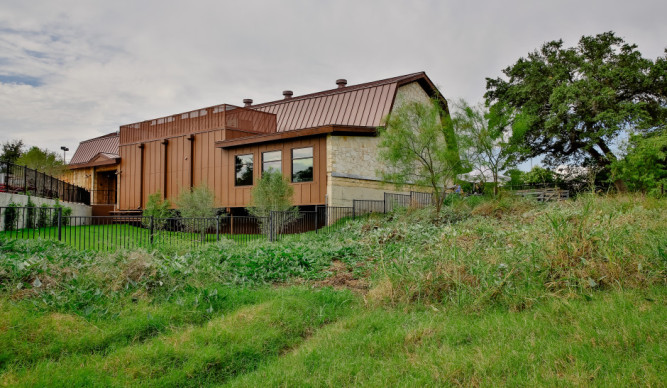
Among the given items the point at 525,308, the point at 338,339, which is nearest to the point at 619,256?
the point at 525,308

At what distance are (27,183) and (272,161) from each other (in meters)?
10.4

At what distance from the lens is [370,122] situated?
18141mm

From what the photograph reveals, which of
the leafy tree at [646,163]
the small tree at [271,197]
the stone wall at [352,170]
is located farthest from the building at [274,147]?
the leafy tree at [646,163]

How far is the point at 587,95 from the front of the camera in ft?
73.3

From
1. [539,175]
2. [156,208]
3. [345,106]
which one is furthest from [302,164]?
[539,175]

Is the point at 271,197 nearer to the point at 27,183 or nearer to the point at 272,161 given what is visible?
the point at 272,161

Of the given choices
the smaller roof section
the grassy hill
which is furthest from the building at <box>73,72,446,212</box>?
the grassy hill

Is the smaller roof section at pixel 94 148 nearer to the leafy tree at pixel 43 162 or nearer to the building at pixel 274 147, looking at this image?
the leafy tree at pixel 43 162

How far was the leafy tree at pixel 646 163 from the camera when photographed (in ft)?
57.9

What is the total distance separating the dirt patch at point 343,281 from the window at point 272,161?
10.3 metres

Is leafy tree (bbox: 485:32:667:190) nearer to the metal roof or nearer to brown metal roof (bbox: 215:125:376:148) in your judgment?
brown metal roof (bbox: 215:125:376:148)

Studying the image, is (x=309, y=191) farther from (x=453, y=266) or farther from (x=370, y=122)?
(x=453, y=266)

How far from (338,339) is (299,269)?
323 cm

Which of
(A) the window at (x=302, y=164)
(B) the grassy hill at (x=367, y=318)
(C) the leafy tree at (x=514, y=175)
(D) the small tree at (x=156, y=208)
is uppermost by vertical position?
(A) the window at (x=302, y=164)
